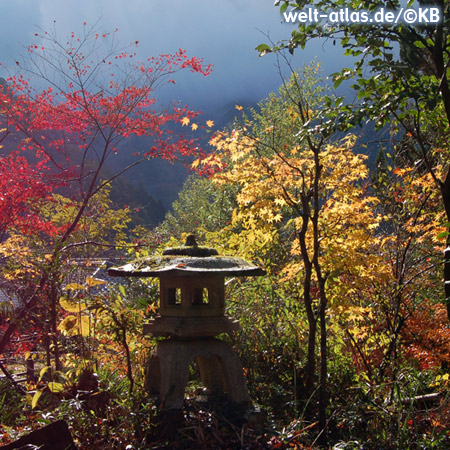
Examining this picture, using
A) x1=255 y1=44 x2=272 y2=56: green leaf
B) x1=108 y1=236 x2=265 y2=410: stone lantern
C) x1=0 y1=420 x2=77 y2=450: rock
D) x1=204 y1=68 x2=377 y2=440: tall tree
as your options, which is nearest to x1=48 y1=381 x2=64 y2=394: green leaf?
x1=108 y1=236 x2=265 y2=410: stone lantern

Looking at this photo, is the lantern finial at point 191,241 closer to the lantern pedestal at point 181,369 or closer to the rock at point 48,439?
the lantern pedestal at point 181,369

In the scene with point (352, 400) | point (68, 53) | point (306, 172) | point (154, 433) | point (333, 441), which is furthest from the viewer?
point (68, 53)

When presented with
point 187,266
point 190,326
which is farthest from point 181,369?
point 187,266

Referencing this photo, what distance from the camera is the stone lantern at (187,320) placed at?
3303 mm

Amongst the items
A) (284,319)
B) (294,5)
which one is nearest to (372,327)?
(284,319)

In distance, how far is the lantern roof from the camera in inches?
128

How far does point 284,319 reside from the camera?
502 centimetres

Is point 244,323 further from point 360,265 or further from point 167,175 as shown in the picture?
point 167,175

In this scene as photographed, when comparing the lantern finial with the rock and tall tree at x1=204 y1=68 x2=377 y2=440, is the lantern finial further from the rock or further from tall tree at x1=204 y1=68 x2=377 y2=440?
the rock

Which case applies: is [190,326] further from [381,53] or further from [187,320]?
[381,53]

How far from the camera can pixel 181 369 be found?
11.0ft

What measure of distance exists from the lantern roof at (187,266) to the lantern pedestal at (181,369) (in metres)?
0.57

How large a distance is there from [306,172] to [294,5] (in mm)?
1554

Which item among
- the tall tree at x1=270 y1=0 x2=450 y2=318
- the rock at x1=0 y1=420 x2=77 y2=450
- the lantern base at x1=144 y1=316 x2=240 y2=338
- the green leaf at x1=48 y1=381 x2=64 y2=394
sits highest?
the tall tree at x1=270 y1=0 x2=450 y2=318
